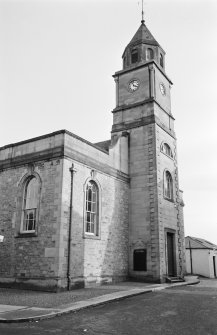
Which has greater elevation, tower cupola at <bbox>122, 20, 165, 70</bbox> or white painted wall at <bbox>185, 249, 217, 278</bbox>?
tower cupola at <bbox>122, 20, 165, 70</bbox>

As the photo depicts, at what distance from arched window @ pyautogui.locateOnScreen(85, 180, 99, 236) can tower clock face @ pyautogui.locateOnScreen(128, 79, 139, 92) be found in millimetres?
8635

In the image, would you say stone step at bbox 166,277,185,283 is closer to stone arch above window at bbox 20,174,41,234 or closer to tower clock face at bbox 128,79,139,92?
stone arch above window at bbox 20,174,41,234

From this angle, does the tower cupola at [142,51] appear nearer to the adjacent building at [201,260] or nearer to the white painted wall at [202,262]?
the adjacent building at [201,260]

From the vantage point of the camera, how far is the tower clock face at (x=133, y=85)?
22.6 m

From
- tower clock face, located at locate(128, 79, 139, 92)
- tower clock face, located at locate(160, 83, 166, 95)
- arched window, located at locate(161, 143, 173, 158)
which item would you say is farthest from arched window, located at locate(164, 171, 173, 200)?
tower clock face, located at locate(128, 79, 139, 92)

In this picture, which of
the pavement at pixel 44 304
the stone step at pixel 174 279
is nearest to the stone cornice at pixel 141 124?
the stone step at pixel 174 279

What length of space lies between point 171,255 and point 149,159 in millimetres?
6083

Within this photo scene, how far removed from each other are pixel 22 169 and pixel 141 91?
10154 millimetres

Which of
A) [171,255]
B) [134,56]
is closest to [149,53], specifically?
[134,56]

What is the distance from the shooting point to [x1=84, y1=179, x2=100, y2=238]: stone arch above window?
16562mm

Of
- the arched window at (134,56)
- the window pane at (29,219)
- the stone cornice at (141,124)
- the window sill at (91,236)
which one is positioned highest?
the arched window at (134,56)

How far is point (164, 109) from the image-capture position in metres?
22.6

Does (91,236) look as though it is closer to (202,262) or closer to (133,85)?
(133,85)

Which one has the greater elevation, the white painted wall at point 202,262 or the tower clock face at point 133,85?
the tower clock face at point 133,85
